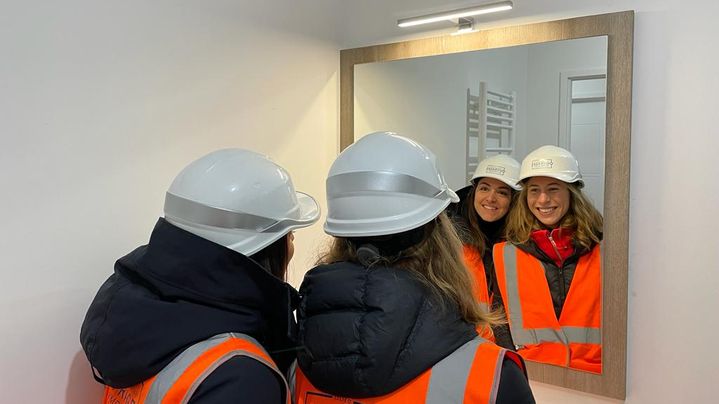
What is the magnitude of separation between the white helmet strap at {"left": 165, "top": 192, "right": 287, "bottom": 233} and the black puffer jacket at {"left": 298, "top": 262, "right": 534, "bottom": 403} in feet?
0.59

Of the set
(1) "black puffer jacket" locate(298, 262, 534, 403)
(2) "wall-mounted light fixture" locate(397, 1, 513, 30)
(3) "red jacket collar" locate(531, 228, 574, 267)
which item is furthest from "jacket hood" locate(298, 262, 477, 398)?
(2) "wall-mounted light fixture" locate(397, 1, 513, 30)

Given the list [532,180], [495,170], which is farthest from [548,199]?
[495,170]

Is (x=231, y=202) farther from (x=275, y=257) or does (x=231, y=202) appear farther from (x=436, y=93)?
(x=436, y=93)

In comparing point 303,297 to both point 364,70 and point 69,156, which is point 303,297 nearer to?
point 69,156

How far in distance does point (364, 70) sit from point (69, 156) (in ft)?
3.29

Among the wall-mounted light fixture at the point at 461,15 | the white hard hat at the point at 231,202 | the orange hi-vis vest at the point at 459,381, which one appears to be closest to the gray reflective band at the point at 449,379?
the orange hi-vis vest at the point at 459,381

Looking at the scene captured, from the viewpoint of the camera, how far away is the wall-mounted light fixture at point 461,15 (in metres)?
1.54

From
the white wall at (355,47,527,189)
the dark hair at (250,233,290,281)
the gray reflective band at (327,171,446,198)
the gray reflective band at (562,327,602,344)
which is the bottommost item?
the gray reflective band at (562,327,602,344)

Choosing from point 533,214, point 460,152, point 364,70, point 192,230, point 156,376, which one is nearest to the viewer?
point 156,376

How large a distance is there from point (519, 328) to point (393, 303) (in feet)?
2.83

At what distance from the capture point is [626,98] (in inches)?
54.8

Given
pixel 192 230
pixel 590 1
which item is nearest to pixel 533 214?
pixel 590 1

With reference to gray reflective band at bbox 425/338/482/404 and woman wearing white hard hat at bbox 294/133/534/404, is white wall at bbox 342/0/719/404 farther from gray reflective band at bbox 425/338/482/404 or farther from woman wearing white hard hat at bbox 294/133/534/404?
gray reflective band at bbox 425/338/482/404

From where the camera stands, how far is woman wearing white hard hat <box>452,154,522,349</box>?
157 cm
